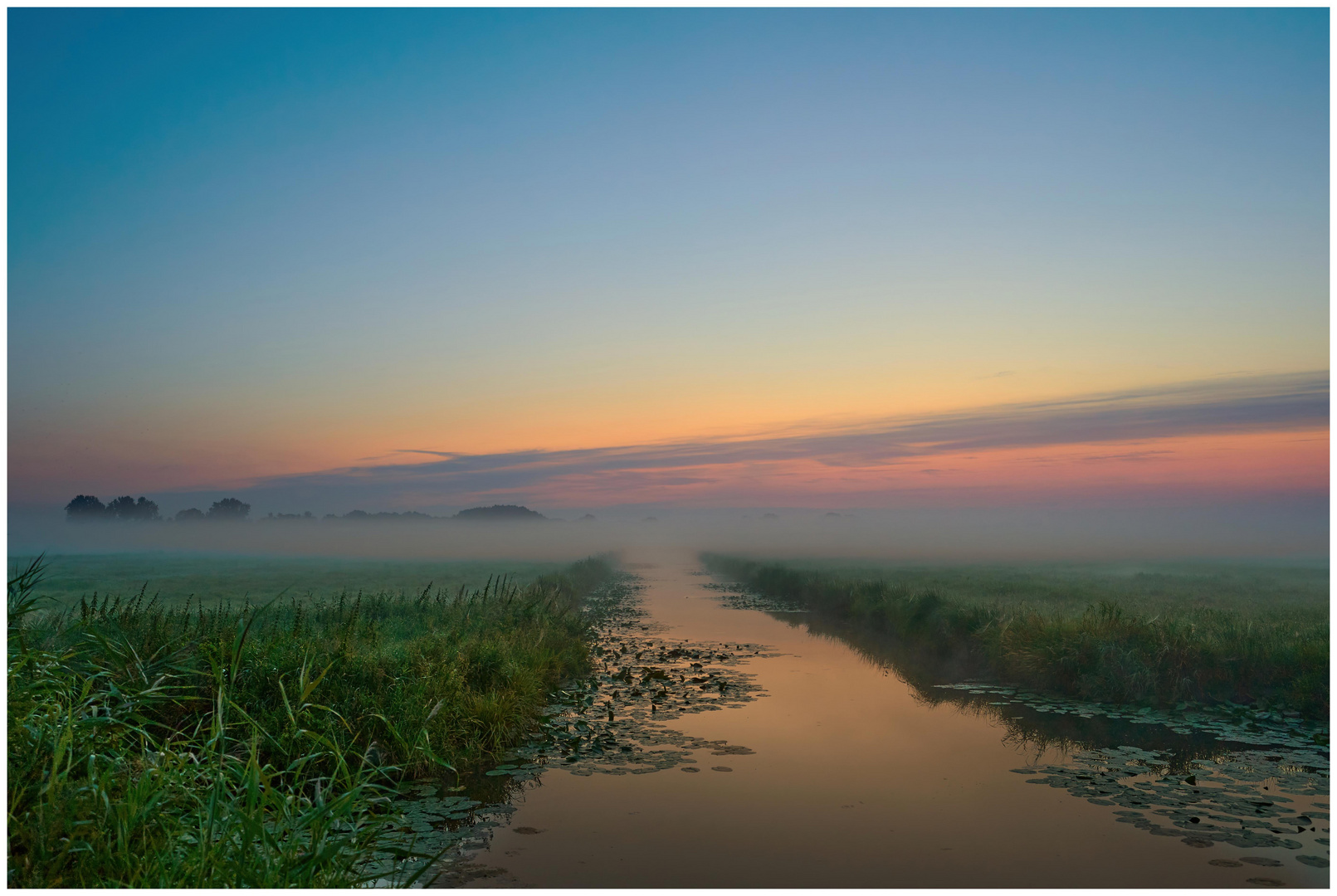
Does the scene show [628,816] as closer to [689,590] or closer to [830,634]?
[830,634]

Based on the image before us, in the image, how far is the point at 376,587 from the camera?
32656 millimetres

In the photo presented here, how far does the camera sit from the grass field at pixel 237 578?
27969 millimetres

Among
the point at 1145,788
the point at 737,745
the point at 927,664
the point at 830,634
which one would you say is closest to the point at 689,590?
the point at 830,634

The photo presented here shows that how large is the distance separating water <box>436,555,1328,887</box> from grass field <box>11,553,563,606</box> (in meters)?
16.6

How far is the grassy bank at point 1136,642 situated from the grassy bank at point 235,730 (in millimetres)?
8760

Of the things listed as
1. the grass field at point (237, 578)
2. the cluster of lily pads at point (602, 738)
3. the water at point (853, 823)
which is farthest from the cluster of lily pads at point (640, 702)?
the grass field at point (237, 578)

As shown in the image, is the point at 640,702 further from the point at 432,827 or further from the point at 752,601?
the point at 752,601

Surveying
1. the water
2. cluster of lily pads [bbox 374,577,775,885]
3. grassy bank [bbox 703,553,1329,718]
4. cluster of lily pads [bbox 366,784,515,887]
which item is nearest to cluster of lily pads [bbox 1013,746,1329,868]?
the water

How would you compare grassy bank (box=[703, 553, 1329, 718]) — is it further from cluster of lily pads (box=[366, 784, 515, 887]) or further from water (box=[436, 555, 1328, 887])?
cluster of lily pads (box=[366, 784, 515, 887])

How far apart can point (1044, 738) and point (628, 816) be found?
6.47m

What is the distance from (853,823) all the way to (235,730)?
6658 millimetres

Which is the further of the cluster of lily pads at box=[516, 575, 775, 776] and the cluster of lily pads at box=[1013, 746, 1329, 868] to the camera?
the cluster of lily pads at box=[516, 575, 775, 776]

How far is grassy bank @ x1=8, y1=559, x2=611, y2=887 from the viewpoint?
4.60 m

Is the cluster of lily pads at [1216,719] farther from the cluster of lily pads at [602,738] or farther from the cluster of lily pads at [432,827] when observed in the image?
the cluster of lily pads at [432,827]
